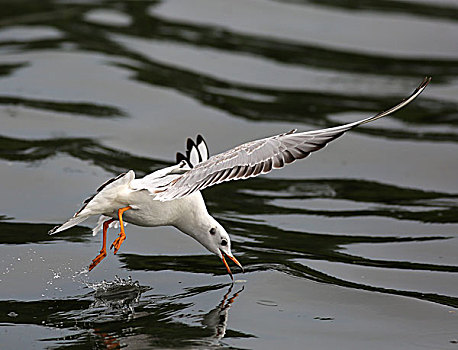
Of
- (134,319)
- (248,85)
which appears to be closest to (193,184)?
(134,319)

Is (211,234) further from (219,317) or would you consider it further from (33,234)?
(33,234)

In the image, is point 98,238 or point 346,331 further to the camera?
point 98,238

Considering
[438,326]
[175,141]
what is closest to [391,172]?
[175,141]

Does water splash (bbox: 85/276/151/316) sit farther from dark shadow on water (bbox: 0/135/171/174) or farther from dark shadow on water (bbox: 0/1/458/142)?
dark shadow on water (bbox: 0/1/458/142)

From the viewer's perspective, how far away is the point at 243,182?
34.5 ft

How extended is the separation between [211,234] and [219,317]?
2.73 ft

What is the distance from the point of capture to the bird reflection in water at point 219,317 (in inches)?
252

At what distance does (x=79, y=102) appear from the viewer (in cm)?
1229

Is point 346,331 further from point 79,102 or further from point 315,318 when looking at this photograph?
point 79,102

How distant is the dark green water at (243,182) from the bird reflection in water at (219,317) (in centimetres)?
2

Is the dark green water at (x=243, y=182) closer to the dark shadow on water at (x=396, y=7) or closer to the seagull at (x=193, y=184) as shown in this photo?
the dark shadow on water at (x=396, y=7)

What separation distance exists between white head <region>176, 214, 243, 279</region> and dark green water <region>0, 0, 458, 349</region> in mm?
259

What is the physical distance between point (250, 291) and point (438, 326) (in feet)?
4.56

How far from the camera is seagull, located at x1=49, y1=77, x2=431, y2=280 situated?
6.32m
